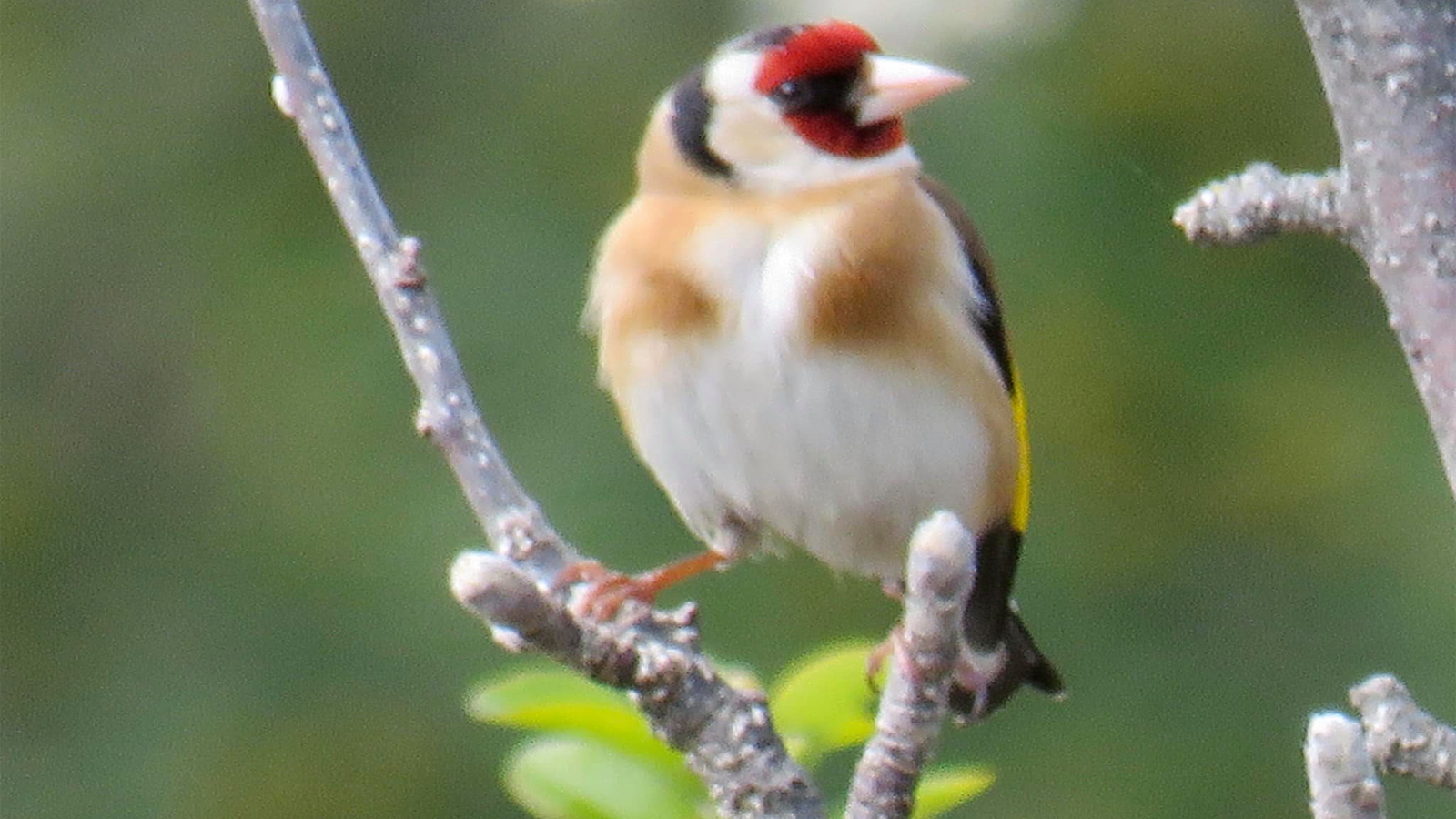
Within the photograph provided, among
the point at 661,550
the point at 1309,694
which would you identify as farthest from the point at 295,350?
the point at 1309,694

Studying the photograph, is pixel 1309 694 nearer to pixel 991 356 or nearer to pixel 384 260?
pixel 991 356

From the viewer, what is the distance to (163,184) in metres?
2.87

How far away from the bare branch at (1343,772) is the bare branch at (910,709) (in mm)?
219

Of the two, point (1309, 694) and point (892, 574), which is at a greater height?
point (892, 574)

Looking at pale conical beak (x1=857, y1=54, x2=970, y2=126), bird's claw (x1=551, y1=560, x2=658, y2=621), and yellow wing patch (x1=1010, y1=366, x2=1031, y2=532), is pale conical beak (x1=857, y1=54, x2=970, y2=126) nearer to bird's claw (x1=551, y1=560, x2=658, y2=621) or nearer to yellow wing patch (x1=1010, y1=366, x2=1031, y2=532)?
yellow wing patch (x1=1010, y1=366, x2=1031, y2=532)

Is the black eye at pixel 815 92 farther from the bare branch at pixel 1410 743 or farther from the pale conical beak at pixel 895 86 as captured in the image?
the bare branch at pixel 1410 743

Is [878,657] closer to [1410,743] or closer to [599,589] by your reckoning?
[599,589]

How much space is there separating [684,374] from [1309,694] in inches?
49.3

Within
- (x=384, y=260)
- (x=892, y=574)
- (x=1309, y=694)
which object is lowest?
(x=1309, y=694)

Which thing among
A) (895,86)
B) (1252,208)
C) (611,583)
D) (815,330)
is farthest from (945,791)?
(895,86)

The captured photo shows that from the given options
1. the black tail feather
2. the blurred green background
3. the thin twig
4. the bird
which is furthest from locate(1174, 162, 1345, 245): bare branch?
the blurred green background

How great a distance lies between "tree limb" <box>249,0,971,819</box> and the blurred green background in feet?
3.87

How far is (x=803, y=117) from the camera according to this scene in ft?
6.06

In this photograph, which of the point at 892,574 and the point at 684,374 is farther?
the point at 892,574
